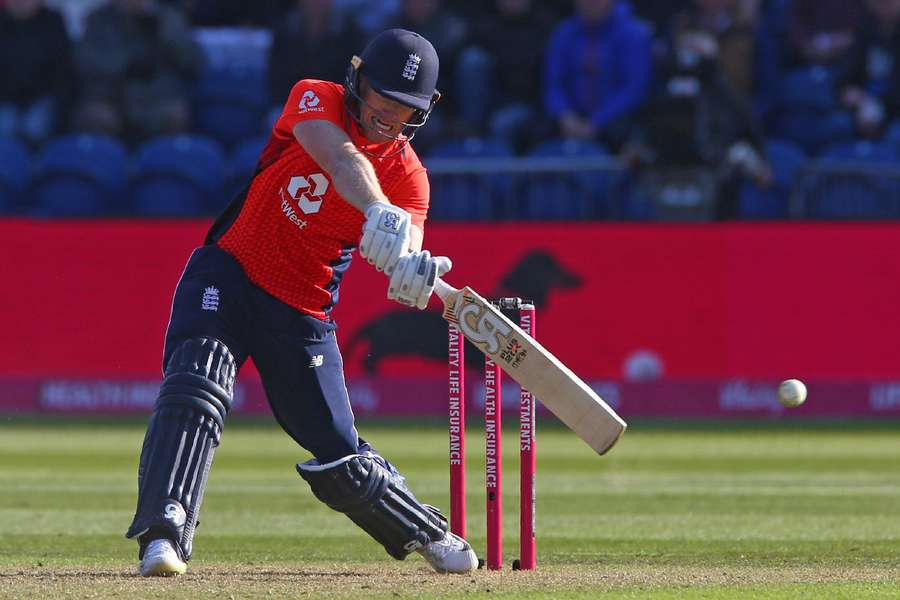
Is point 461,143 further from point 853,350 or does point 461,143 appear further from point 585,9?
point 853,350

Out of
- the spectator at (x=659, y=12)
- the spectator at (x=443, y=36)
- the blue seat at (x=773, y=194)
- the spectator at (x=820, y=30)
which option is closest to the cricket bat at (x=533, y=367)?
the blue seat at (x=773, y=194)

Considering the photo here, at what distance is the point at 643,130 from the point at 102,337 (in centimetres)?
468

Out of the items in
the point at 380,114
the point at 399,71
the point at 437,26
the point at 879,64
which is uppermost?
the point at 399,71

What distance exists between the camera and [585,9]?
13.9 meters

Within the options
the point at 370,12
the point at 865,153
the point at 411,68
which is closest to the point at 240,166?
the point at 370,12

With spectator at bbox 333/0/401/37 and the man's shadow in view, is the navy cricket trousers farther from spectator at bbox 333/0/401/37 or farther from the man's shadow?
spectator at bbox 333/0/401/37

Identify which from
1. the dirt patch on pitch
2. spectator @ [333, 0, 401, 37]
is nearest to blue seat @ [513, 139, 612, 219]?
spectator @ [333, 0, 401, 37]

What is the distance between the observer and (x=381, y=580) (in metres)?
5.66

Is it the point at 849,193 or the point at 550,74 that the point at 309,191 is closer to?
the point at 849,193

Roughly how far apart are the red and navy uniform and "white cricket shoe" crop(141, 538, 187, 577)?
60 centimetres

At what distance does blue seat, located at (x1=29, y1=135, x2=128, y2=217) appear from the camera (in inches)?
551

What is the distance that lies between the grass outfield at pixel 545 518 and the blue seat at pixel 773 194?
5.88 feet

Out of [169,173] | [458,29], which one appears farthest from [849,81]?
[169,173]

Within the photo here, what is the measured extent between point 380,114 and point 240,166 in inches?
336
